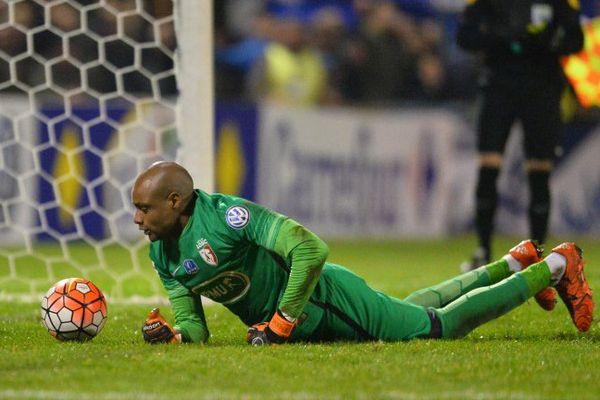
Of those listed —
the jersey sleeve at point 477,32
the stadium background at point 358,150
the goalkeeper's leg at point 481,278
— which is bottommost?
the stadium background at point 358,150

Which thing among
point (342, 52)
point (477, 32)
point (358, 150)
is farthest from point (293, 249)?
point (342, 52)

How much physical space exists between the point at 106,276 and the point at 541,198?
316cm

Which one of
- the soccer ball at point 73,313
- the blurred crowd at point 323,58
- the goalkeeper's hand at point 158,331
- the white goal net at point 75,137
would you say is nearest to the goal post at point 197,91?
the soccer ball at point 73,313

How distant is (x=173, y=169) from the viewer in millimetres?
4949

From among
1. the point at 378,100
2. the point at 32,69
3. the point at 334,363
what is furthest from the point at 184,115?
the point at 378,100

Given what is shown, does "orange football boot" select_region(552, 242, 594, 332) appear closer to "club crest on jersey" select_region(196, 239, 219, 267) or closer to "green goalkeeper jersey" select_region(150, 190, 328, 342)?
"green goalkeeper jersey" select_region(150, 190, 328, 342)

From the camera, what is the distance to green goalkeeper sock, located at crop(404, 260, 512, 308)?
5.57 meters

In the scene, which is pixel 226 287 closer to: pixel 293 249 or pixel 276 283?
pixel 276 283

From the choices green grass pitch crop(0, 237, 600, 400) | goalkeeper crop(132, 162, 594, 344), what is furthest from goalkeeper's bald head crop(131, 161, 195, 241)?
green grass pitch crop(0, 237, 600, 400)

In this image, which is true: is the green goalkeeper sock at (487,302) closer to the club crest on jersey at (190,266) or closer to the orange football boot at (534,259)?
the orange football boot at (534,259)

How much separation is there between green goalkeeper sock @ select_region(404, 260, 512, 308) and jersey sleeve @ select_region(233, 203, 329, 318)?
31.6 inches

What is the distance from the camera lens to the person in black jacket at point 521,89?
8.50 meters

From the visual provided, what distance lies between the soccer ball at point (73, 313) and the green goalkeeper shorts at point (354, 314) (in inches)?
34.0

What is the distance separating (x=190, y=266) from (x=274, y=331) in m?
0.42
